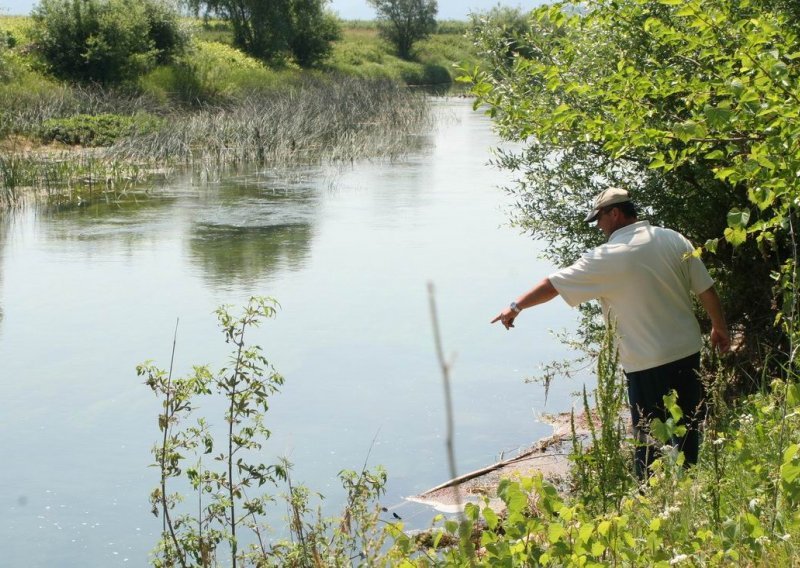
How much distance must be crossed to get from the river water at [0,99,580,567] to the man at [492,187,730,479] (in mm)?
1781

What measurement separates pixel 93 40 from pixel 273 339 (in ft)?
75.8

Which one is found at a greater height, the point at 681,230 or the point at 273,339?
the point at 681,230

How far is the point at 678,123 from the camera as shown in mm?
4453

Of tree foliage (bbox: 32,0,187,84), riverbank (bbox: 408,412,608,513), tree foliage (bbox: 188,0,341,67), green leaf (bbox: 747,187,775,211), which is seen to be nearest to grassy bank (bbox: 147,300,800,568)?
green leaf (bbox: 747,187,775,211)

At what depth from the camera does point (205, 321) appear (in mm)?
10586

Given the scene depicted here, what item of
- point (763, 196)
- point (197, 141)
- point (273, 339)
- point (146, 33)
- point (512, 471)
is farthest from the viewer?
point (146, 33)

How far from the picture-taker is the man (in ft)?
16.0

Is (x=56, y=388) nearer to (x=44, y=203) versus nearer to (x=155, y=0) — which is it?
(x=44, y=203)

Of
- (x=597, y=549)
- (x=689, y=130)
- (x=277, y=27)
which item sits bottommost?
(x=597, y=549)

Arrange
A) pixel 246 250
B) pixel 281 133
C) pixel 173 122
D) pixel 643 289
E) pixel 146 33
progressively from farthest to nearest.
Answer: pixel 146 33, pixel 173 122, pixel 281 133, pixel 246 250, pixel 643 289

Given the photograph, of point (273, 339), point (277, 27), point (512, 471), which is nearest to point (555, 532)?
point (512, 471)

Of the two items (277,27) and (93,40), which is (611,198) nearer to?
(93,40)

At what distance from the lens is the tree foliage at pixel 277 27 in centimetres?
4619

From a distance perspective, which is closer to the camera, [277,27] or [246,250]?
[246,250]
